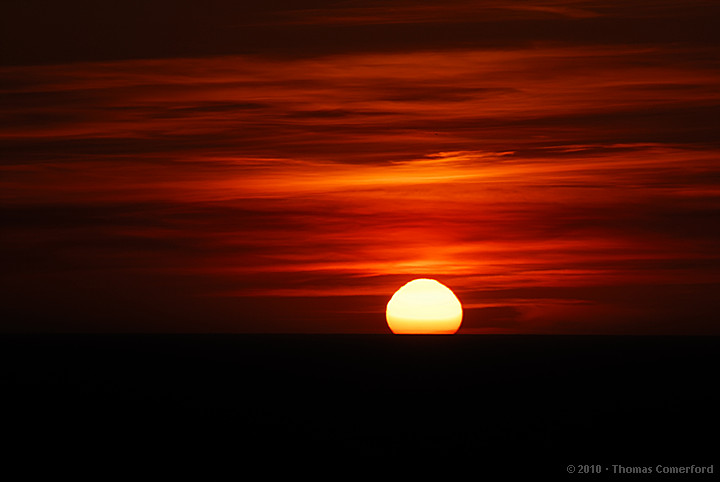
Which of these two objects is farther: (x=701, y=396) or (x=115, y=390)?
(x=115, y=390)

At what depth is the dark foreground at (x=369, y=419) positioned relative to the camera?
18.1m

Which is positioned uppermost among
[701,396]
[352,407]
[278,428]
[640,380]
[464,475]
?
[640,380]

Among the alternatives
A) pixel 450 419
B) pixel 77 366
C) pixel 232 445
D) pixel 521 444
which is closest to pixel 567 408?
pixel 450 419

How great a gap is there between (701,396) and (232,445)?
15888 millimetres

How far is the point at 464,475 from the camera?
16.5 m

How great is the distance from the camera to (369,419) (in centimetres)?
2444

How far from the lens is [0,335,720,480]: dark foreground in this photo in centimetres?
1809

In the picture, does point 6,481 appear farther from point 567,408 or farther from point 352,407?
point 567,408

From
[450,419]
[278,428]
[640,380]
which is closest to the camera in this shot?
[278,428]

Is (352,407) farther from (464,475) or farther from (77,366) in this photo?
(77,366)

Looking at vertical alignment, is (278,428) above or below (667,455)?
above

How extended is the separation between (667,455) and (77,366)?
3549 centimetres

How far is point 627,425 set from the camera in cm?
2289

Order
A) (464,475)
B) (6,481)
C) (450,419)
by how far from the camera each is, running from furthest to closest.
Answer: (450,419)
(464,475)
(6,481)
